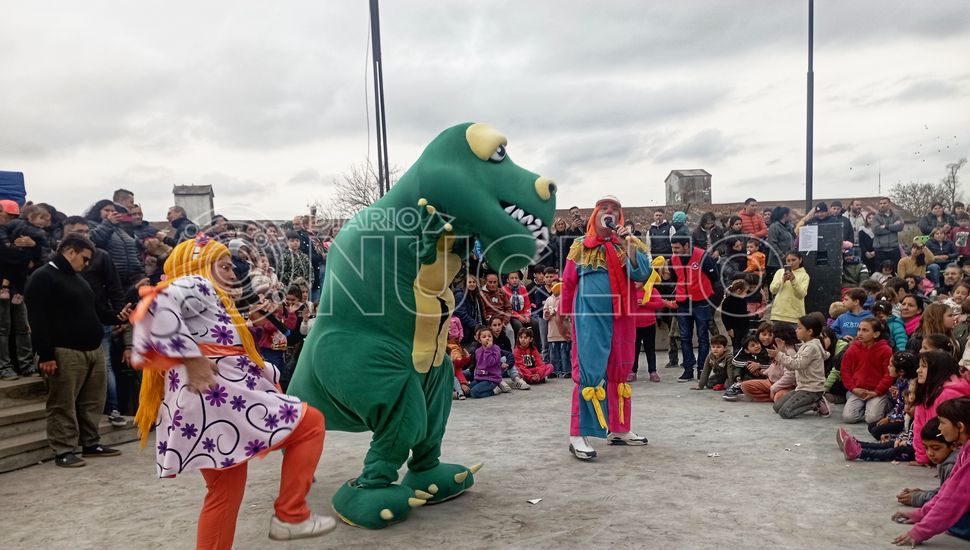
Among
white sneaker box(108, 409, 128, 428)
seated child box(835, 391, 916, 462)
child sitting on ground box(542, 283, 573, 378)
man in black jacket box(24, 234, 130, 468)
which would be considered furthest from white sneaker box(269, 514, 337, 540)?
child sitting on ground box(542, 283, 573, 378)

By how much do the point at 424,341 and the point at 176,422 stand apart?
1341mm

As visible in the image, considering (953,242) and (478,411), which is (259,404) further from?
(953,242)

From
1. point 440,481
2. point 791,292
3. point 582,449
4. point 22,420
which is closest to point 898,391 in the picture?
point 582,449

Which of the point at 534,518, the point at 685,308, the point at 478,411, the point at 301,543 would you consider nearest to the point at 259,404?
the point at 301,543

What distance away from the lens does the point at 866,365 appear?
566 centimetres

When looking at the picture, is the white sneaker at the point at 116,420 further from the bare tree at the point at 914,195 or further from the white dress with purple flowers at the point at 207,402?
the bare tree at the point at 914,195

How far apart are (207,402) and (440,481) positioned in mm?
1552

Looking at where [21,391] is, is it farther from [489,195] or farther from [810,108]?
[810,108]

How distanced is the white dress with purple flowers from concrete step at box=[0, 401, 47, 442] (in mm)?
3320

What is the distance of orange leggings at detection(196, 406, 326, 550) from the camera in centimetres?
275

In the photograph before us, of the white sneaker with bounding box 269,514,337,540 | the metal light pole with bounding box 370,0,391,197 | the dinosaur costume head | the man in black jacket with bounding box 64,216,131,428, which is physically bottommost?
the white sneaker with bounding box 269,514,337,540

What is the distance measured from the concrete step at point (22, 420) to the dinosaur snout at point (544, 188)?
14.4 ft

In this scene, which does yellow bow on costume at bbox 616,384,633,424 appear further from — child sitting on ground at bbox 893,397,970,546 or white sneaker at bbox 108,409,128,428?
white sneaker at bbox 108,409,128,428

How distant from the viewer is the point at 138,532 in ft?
12.0
